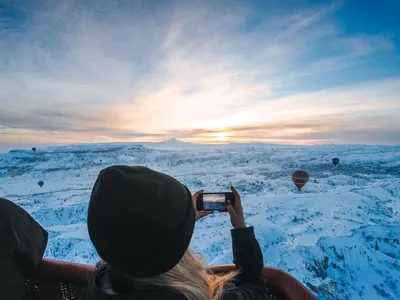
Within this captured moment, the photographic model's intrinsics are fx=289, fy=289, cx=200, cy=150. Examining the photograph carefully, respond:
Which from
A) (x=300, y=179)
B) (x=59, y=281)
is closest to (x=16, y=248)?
(x=59, y=281)

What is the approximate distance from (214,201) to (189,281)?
46 cm

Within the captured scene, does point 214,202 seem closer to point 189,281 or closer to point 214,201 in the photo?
point 214,201

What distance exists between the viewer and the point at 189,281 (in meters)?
0.82

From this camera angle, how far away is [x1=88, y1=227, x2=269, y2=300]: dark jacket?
2.47 feet

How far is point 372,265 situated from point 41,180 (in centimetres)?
913

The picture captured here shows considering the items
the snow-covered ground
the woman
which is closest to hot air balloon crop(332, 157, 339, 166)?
the snow-covered ground

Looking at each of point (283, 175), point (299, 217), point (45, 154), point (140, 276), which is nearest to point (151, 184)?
point (140, 276)

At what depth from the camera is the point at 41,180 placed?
923 centimetres

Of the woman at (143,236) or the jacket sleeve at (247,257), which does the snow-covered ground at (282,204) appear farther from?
the woman at (143,236)

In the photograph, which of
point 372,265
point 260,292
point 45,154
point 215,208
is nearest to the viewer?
point 260,292

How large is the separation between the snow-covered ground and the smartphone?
281cm

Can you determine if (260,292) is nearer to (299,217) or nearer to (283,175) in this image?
(299,217)

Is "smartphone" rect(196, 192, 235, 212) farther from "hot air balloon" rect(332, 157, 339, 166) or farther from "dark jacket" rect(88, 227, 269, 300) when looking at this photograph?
"hot air balloon" rect(332, 157, 339, 166)

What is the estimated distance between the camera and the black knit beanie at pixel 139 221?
0.71 metres
